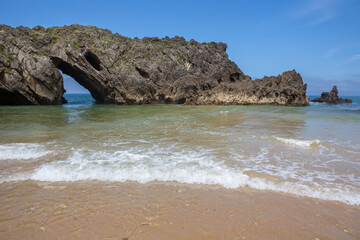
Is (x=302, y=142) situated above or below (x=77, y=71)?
below

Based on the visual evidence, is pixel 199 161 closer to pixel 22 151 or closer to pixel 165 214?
pixel 165 214

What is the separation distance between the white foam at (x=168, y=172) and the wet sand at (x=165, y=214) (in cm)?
27

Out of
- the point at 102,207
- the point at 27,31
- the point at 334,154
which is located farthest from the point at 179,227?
the point at 27,31

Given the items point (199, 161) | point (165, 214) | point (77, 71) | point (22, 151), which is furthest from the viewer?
point (77, 71)

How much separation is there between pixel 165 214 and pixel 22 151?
495cm

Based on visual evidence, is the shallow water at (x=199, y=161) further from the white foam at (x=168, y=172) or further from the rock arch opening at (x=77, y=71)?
the rock arch opening at (x=77, y=71)

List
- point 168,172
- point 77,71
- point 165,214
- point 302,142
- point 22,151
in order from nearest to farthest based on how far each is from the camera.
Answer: point 165,214 < point 168,172 < point 22,151 < point 302,142 < point 77,71

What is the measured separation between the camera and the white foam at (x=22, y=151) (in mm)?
5309

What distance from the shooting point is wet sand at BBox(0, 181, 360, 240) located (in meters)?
2.42

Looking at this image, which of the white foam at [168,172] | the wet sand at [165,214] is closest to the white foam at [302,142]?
the white foam at [168,172]

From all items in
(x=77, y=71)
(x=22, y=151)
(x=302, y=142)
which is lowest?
(x=22, y=151)

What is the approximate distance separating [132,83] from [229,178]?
30173 mm

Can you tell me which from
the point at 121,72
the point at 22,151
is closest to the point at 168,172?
the point at 22,151

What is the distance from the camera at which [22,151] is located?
5711mm
